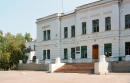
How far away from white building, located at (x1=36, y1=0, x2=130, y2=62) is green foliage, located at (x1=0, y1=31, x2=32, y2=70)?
308 centimetres

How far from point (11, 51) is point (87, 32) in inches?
681

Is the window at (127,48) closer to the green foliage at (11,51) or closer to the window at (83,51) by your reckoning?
the window at (83,51)

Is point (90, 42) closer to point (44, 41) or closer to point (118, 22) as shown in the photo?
point (118, 22)

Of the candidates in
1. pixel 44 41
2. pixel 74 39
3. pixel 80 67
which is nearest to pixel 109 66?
pixel 80 67

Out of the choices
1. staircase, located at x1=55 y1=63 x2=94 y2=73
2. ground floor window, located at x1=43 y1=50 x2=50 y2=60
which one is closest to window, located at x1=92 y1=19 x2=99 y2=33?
staircase, located at x1=55 y1=63 x2=94 y2=73

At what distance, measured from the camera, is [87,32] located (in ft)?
138

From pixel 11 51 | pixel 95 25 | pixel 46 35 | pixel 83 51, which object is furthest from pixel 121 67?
pixel 11 51

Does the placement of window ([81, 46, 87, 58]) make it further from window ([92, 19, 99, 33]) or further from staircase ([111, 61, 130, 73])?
staircase ([111, 61, 130, 73])

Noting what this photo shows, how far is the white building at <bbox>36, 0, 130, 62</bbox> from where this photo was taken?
3703 centimetres

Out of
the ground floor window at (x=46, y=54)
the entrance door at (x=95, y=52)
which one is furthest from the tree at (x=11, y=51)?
the entrance door at (x=95, y=52)

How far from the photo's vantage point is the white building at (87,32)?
3703cm

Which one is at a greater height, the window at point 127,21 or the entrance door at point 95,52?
the window at point 127,21

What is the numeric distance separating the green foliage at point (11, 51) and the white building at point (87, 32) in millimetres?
3085

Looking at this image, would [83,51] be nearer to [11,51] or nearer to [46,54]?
[46,54]
